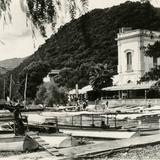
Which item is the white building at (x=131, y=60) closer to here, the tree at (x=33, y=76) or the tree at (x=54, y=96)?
the tree at (x=54, y=96)

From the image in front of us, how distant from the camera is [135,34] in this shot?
174ft

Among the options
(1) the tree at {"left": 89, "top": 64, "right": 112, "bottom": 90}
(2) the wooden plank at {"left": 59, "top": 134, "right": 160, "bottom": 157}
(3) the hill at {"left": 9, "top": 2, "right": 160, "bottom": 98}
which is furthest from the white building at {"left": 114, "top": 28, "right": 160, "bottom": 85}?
(3) the hill at {"left": 9, "top": 2, "right": 160, "bottom": 98}

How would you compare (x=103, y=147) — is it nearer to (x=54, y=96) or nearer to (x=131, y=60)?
(x=131, y=60)

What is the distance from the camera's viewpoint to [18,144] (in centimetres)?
1531

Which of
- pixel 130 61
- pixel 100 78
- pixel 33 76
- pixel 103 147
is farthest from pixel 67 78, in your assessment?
pixel 103 147

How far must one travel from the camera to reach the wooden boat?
15.1 m

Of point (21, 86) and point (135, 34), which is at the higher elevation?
point (135, 34)

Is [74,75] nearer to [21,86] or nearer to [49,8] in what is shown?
[21,86]

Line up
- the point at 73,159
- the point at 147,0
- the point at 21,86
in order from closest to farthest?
the point at 147,0
the point at 73,159
the point at 21,86

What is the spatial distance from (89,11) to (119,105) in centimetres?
4141

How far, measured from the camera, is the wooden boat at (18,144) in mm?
15102

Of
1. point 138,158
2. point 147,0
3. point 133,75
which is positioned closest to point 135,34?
point 133,75

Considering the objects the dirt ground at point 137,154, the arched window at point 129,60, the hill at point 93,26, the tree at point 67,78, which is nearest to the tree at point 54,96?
the tree at point 67,78

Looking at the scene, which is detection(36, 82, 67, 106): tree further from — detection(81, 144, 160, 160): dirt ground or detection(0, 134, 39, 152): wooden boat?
detection(81, 144, 160, 160): dirt ground
